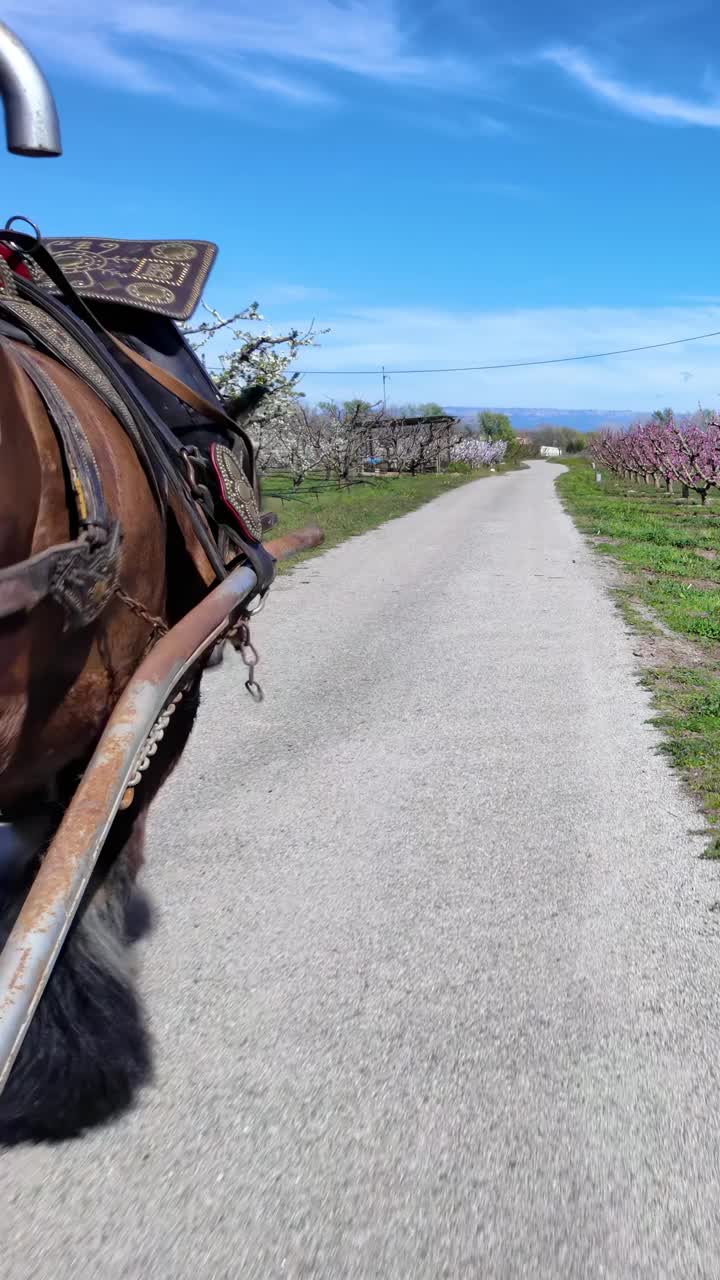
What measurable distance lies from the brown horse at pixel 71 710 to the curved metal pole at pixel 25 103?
11.0 inches

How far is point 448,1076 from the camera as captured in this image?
2234 millimetres

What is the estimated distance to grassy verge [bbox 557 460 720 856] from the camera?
15.0 feet

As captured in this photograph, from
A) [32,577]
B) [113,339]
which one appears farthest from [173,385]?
[32,577]

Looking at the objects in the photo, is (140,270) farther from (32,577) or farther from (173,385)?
(32,577)

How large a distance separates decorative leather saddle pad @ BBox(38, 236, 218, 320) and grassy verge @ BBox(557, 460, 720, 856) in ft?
8.54

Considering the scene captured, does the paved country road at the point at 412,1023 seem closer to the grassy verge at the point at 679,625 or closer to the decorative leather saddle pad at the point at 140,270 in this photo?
the grassy verge at the point at 679,625

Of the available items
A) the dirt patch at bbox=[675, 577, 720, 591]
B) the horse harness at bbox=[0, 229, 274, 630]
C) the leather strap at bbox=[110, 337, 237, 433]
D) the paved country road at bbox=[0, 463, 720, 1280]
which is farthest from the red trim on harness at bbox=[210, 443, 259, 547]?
the dirt patch at bbox=[675, 577, 720, 591]

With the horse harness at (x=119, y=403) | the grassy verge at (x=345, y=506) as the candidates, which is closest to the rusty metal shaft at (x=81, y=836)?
the horse harness at (x=119, y=403)

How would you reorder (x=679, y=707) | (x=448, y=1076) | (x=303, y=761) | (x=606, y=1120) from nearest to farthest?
(x=606, y=1120) → (x=448, y=1076) → (x=303, y=761) → (x=679, y=707)

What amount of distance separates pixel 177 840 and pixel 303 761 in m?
0.99

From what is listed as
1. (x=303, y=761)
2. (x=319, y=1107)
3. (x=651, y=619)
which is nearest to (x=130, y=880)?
(x=319, y=1107)

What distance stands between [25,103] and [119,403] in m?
0.55

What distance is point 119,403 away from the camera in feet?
5.94

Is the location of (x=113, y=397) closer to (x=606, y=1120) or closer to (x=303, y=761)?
(x=606, y=1120)
